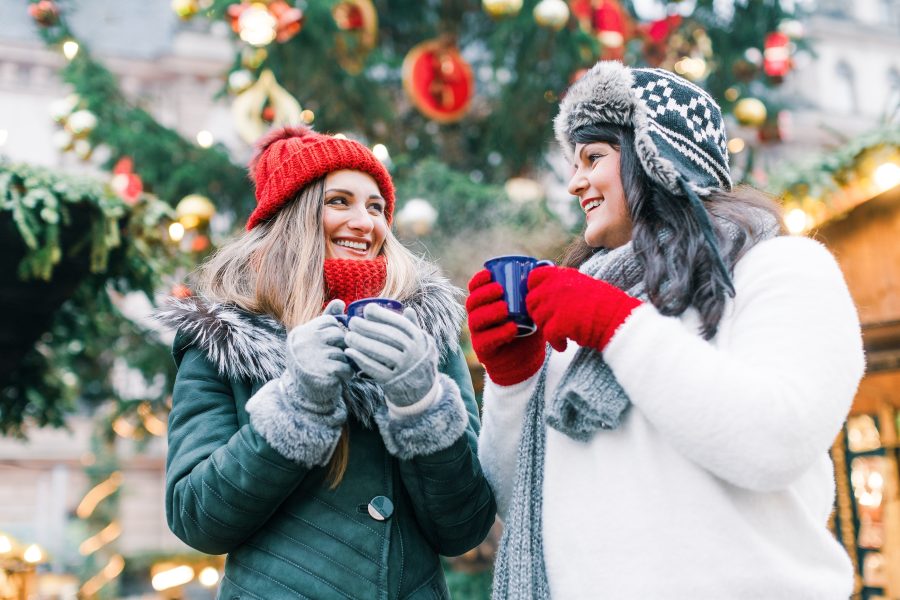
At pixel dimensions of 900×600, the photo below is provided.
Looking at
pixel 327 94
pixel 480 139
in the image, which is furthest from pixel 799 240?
pixel 480 139

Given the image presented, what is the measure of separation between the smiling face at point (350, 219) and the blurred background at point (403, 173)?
0.52 m

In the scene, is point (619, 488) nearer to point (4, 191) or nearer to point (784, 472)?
point (784, 472)

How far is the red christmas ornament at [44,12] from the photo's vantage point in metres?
5.90

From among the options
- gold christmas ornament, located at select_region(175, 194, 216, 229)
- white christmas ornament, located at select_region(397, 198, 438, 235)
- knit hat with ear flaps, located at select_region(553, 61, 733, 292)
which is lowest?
white christmas ornament, located at select_region(397, 198, 438, 235)

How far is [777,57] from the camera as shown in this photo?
21.8 feet

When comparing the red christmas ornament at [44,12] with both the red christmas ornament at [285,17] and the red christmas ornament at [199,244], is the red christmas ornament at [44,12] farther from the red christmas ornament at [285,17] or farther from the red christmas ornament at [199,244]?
the red christmas ornament at [199,244]

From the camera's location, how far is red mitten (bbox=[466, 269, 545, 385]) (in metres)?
1.66

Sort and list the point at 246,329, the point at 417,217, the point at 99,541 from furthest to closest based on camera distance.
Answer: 1. the point at 99,541
2. the point at 417,217
3. the point at 246,329

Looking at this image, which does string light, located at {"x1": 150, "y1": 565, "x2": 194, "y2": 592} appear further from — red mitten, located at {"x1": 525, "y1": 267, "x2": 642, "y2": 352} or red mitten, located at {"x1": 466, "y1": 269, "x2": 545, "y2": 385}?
red mitten, located at {"x1": 525, "y1": 267, "x2": 642, "y2": 352}

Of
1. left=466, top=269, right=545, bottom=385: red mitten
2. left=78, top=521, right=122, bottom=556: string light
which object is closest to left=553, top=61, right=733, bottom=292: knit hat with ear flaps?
left=466, top=269, right=545, bottom=385: red mitten

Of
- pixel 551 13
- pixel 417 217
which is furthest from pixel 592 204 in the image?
pixel 551 13

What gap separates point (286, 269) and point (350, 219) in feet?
0.68

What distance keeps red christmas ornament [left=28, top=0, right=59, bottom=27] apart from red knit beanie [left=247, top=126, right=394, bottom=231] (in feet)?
15.3

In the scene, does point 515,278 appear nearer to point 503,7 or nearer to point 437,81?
point 503,7
